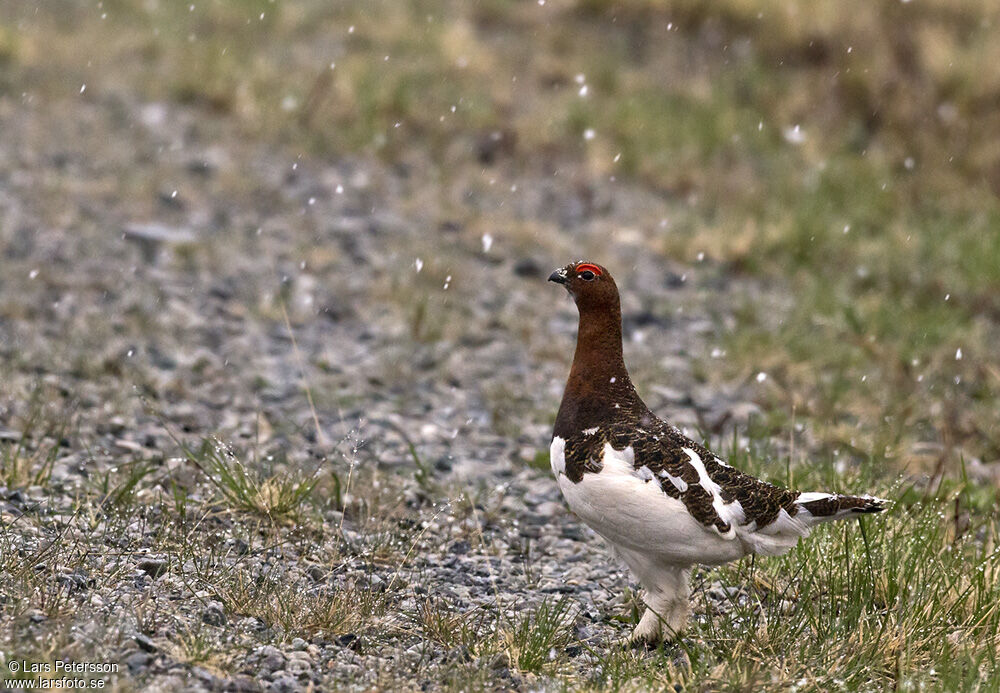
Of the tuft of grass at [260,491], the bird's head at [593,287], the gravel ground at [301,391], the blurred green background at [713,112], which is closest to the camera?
the gravel ground at [301,391]

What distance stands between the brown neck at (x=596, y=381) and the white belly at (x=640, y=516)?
0.24m

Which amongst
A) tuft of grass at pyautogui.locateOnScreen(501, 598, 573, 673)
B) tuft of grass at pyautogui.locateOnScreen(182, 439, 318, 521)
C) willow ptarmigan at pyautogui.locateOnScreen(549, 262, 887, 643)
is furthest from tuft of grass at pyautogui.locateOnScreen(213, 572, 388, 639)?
willow ptarmigan at pyautogui.locateOnScreen(549, 262, 887, 643)

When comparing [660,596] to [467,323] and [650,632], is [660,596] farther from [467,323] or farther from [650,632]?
[467,323]

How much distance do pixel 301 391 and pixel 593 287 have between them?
355cm

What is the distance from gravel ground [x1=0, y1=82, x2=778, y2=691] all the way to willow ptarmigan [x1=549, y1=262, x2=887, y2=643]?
1.47ft

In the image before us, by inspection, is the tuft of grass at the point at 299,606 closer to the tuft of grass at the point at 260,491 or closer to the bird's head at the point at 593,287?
the tuft of grass at the point at 260,491

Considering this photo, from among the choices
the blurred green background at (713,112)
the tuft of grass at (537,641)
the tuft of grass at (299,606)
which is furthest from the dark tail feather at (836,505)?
the blurred green background at (713,112)

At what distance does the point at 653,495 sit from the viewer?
453 cm

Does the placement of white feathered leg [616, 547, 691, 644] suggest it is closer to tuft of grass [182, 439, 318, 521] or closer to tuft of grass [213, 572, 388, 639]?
tuft of grass [213, 572, 388, 639]

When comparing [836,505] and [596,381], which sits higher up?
[596,381]

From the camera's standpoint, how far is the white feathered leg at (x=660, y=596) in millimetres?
4805

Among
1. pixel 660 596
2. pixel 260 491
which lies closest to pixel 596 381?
pixel 660 596

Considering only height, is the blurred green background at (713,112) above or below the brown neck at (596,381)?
above

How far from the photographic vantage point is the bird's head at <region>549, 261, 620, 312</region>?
16.7ft
